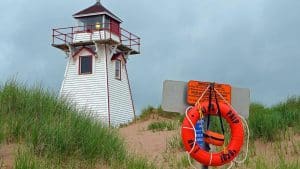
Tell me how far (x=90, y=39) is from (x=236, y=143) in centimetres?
2396

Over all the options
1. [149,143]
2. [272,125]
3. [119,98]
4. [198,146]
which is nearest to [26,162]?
[198,146]

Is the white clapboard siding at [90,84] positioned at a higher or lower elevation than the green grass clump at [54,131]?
higher

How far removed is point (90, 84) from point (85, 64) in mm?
1761

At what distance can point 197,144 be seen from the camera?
18.6ft

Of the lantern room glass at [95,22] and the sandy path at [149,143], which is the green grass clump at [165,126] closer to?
the sandy path at [149,143]

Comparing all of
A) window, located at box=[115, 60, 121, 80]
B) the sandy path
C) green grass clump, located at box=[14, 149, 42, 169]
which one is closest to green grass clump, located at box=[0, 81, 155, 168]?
green grass clump, located at box=[14, 149, 42, 169]

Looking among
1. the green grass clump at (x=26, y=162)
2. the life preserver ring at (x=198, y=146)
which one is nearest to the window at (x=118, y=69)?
the green grass clump at (x=26, y=162)

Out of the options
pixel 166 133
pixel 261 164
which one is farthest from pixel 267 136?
pixel 166 133

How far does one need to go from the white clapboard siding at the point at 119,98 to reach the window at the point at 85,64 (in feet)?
3.79

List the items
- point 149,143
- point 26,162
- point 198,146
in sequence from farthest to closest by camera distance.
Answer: point 149,143
point 26,162
point 198,146

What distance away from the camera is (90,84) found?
28969 millimetres

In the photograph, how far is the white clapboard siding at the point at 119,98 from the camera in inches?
1117

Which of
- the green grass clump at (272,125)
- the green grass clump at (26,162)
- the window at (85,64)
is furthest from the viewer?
the window at (85,64)

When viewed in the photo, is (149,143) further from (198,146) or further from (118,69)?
(118,69)
